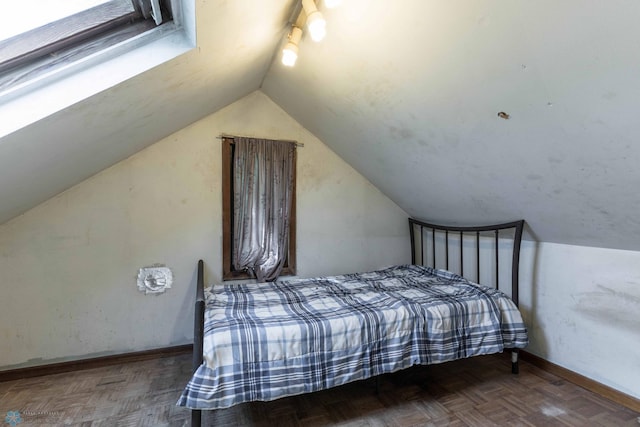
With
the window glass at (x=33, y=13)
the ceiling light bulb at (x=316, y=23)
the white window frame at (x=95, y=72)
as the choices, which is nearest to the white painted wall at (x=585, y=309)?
the ceiling light bulb at (x=316, y=23)

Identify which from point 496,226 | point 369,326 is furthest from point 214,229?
point 496,226

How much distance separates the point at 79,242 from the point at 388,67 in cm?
271

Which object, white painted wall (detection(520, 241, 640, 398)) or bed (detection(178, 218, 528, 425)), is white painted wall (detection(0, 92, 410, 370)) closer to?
bed (detection(178, 218, 528, 425))

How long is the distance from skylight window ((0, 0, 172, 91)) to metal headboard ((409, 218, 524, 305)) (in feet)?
9.01

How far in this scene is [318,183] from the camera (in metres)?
3.39

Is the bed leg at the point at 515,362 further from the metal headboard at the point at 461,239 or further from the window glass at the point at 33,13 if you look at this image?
the window glass at the point at 33,13

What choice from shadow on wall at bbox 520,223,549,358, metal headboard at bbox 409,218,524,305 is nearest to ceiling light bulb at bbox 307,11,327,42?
metal headboard at bbox 409,218,524,305

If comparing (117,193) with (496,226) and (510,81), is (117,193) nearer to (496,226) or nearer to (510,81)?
(510,81)

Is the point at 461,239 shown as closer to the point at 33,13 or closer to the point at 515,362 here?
the point at 515,362

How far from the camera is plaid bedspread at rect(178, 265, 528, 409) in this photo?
5.36 ft

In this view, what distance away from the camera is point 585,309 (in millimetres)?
2326

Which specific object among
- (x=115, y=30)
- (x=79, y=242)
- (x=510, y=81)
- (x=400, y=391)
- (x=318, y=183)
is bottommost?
(x=400, y=391)

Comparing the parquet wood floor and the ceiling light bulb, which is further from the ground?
the ceiling light bulb

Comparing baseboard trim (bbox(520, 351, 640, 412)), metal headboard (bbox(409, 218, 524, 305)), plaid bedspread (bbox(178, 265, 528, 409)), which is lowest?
baseboard trim (bbox(520, 351, 640, 412))
